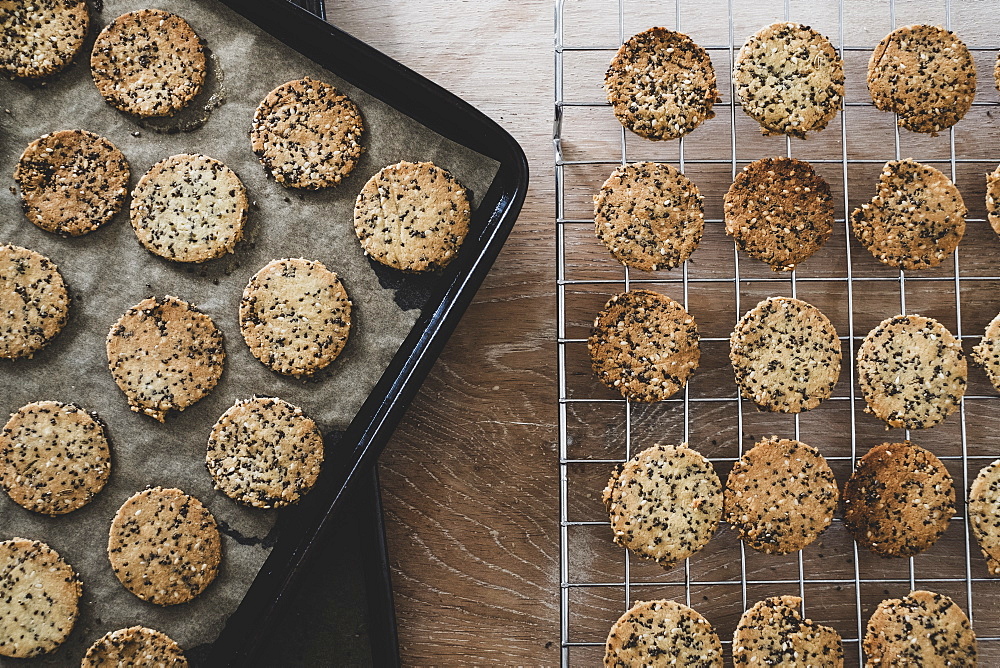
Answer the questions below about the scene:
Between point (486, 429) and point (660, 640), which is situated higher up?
point (486, 429)

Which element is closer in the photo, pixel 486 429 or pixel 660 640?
pixel 660 640

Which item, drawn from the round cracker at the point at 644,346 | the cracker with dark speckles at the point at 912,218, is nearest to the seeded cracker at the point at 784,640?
the round cracker at the point at 644,346

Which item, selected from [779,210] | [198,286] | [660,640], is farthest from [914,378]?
[198,286]

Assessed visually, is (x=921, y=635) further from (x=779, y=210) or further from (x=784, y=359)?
(x=779, y=210)

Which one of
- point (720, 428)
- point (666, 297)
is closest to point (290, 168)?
point (666, 297)

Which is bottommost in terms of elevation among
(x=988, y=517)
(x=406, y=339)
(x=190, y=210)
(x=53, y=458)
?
(x=988, y=517)

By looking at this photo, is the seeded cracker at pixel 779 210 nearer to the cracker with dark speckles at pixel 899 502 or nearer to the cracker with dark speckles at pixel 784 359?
the cracker with dark speckles at pixel 784 359
